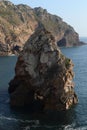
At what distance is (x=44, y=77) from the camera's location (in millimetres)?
75625

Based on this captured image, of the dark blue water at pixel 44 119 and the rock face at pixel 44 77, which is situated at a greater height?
the rock face at pixel 44 77

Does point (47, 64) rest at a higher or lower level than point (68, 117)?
higher

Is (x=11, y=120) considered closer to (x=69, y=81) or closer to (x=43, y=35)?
(x=69, y=81)

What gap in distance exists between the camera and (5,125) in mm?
65125

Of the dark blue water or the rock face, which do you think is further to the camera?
the rock face

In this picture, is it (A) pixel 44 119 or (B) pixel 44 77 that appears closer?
(A) pixel 44 119

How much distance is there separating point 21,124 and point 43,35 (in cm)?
2253

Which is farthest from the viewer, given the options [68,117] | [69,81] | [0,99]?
[0,99]

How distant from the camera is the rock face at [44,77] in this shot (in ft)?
242

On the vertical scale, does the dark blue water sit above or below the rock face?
below

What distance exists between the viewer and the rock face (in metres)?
73.6

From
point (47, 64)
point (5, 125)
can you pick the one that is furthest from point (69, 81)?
point (5, 125)

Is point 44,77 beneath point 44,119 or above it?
above

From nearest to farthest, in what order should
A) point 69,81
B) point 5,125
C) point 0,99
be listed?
1. point 5,125
2. point 69,81
3. point 0,99
